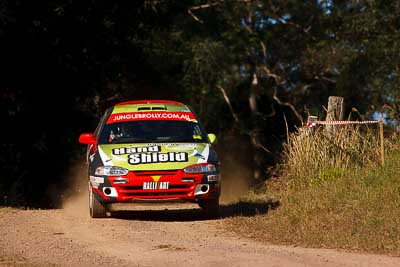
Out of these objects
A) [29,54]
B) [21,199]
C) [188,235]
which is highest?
[29,54]

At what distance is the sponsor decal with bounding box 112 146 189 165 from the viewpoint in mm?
14227

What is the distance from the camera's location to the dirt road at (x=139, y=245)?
10328 mm

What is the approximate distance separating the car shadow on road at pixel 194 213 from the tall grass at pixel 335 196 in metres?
0.35

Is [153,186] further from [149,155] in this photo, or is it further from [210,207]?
[210,207]

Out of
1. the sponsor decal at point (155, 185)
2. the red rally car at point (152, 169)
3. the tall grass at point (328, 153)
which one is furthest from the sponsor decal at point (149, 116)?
the tall grass at point (328, 153)

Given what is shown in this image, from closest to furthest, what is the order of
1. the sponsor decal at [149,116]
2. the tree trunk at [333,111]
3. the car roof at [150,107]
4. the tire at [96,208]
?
the tire at [96,208] → the sponsor decal at [149,116] → the car roof at [150,107] → the tree trunk at [333,111]

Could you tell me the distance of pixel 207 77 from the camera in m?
47.8

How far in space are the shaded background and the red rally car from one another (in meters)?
3.33

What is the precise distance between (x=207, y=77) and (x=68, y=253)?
3701 cm

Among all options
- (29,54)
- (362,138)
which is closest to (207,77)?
(29,54)

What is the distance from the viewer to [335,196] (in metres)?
14.1

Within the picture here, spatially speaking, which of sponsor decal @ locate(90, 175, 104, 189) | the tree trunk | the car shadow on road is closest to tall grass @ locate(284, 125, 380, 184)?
the tree trunk

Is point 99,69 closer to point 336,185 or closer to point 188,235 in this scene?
point 336,185

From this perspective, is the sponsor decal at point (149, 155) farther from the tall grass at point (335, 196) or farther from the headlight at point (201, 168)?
the tall grass at point (335, 196)
